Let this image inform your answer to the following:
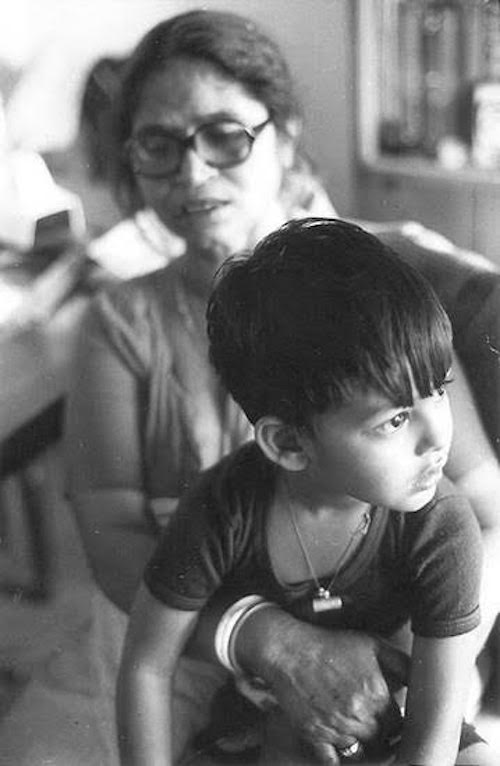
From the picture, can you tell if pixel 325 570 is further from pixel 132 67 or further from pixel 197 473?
pixel 132 67

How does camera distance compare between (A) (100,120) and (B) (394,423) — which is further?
(A) (100,120)

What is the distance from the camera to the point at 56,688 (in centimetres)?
77

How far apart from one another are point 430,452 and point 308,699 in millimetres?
201

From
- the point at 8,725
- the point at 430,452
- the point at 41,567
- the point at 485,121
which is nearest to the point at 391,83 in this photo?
the point at 485,121

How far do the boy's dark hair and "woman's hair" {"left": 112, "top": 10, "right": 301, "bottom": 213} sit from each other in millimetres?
112

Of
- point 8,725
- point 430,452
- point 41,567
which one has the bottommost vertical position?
point 8,725

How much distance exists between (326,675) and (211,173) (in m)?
0.34

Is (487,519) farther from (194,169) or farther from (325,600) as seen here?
(194,169)

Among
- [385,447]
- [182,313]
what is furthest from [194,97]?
[385,447]

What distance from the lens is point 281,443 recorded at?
24.9 inches

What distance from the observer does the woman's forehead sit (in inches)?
25.5

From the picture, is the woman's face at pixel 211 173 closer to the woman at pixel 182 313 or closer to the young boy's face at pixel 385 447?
the woman at pixel 182 313

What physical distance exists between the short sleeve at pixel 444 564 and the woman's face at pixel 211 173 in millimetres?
208

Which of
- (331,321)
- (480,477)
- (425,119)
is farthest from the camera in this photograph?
(425,119)
